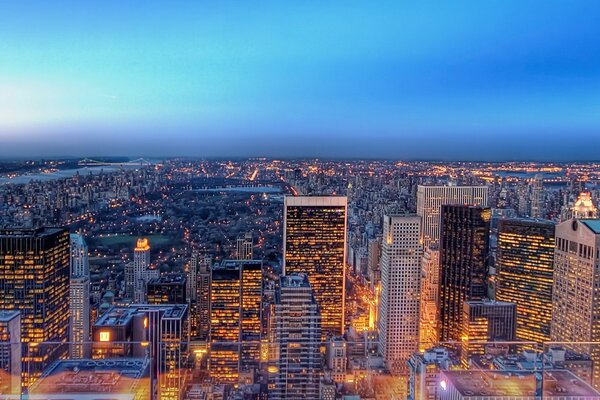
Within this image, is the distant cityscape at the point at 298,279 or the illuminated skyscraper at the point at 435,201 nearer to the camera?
the distant cityscape at the point at 298,279

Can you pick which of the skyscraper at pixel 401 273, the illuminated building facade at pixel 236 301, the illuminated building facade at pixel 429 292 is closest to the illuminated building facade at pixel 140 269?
the illuminated building facade at pixel 236 301

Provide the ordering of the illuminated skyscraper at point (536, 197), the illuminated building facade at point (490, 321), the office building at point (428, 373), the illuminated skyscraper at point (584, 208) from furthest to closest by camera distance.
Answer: the illuminated building facade at point (490, 321)
the illuminated skyscraper at point (536, 197)
the illuminated skyscraper at point (584, 208)
the office building at point (428, 373)

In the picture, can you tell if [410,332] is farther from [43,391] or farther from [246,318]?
[43,391]

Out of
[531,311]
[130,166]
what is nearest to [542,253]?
[531,311]

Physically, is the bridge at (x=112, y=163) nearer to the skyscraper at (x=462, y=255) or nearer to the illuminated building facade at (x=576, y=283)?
the illuminated building facade at (x=576, y=283)

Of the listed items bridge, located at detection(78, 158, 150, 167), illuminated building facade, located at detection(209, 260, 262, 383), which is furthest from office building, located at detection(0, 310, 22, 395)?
illuminated building facade, located at detection(209, 260, 262, 383)

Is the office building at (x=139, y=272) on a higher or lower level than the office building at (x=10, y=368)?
lower

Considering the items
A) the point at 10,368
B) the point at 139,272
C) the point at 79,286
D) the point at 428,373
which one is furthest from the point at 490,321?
the point at 10,368
